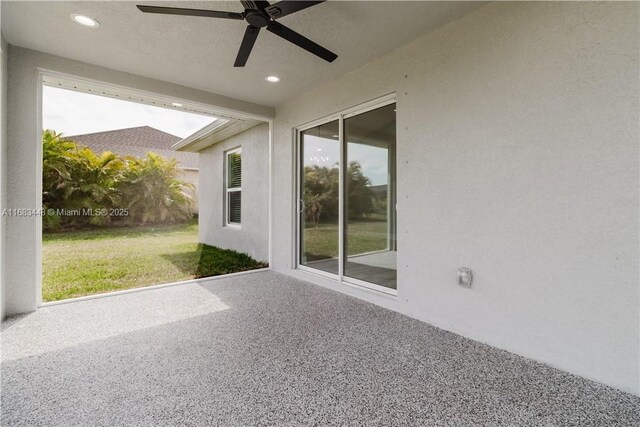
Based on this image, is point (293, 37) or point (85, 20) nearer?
point (293, 37)

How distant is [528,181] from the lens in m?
2.12

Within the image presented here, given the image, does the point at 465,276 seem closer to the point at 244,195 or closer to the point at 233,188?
the point at 244,195

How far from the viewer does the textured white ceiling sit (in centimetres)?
234

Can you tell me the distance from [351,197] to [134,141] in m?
2.95

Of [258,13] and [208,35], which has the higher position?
[208,35]

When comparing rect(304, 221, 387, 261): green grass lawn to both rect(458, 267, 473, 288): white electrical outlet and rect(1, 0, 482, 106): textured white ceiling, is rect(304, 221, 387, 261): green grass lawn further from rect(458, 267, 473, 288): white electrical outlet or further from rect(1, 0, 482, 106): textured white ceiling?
rect(1, 0, 482, 106): textured white ceiling

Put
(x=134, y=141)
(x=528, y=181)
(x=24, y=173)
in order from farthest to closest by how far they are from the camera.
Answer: (x=134, y=141) → (x=24, y=173) → (x=528, y=181)

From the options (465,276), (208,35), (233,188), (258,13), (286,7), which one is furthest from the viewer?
(233,188)

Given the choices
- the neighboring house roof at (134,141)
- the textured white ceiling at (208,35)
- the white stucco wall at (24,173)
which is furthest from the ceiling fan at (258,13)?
the neighboring house roof at (134,141)

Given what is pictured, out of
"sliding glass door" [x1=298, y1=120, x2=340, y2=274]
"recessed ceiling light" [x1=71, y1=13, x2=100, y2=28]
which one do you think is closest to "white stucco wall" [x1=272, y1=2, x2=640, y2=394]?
"sliding glass door" [x1=298, y1=120, x2=340, y2=274]

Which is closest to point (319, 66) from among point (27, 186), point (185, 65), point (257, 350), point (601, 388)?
point (185, 65)

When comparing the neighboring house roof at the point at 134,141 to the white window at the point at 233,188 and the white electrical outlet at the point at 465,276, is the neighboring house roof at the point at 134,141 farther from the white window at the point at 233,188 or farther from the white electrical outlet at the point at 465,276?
the white electrical outlet at the point at 465,276

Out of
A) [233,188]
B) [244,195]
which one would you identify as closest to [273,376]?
[244,195]

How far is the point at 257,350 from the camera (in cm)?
224
